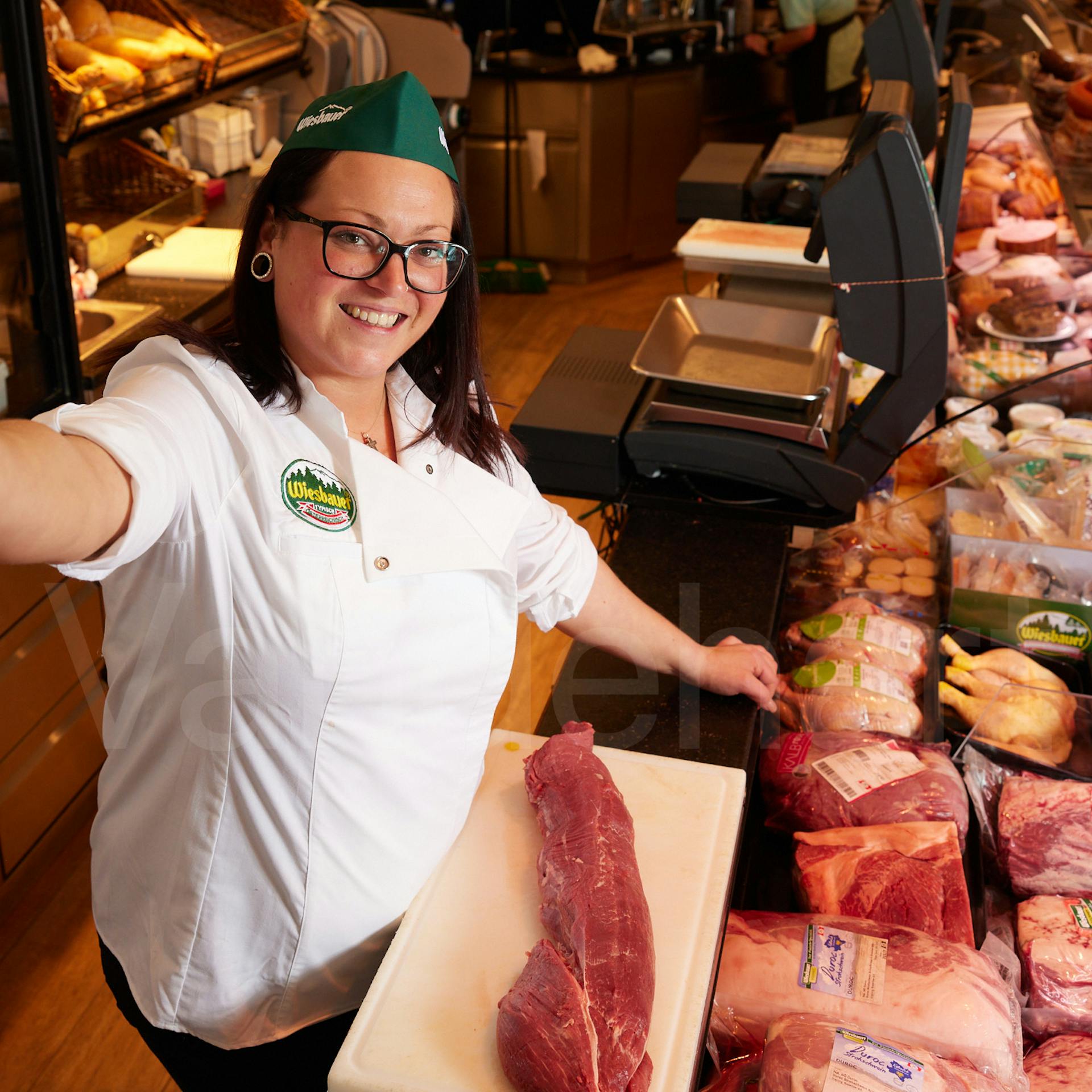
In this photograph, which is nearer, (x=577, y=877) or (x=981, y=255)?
(x=577, y=877)

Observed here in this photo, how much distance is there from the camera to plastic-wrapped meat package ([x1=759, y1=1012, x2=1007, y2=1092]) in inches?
42.9

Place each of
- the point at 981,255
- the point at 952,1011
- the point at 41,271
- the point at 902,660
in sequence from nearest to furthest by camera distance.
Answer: the point at 952,1011 < the point at 902,660 < the point at 41,271 < the point at 981,255

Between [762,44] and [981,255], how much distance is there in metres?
4.25

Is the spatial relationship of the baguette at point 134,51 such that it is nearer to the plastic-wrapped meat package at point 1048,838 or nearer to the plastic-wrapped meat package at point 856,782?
the plastic-wrapped meat package at point 856,782

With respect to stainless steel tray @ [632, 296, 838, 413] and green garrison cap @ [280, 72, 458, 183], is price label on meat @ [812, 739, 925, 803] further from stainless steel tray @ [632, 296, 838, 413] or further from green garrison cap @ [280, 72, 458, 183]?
green garrison cap @ [280, 72, 458, 183]

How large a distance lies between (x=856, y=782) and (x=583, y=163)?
5269 millimetres

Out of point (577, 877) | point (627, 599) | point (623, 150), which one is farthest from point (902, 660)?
point (623, 150)

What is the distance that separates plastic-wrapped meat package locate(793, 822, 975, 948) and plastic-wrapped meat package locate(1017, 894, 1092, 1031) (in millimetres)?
76

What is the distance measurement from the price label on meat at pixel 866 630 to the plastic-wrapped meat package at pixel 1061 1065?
0.60 metres

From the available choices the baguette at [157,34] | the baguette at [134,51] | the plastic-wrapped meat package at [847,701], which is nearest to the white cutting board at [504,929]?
the plastic-wrapped meat package at [847,701]

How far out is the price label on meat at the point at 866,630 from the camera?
1.76 m

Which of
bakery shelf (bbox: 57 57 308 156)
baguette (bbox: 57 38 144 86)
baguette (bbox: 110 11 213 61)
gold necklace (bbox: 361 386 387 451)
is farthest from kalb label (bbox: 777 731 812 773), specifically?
baguette (bbox: 110 11 213 61)

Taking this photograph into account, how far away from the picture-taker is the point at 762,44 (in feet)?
23.0

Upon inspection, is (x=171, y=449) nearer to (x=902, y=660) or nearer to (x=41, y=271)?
(x=902, y=660)
